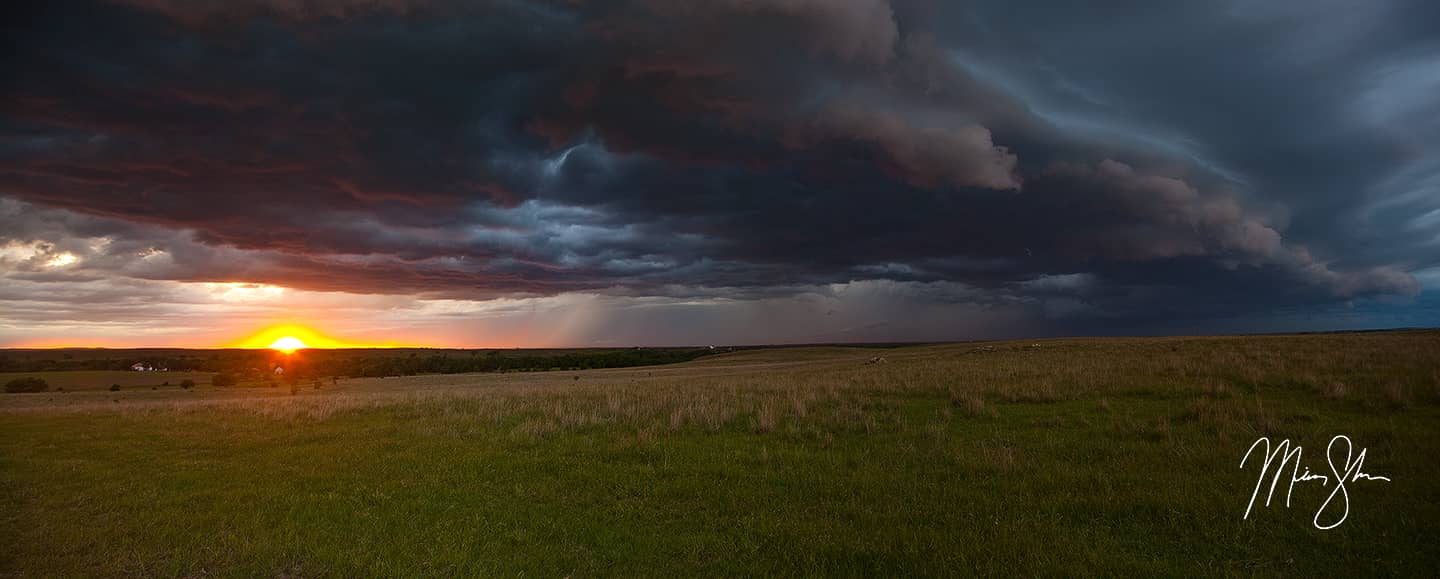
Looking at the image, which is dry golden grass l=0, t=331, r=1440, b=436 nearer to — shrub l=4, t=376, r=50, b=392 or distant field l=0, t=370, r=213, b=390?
shrub l=4, t=376, r=50, b=392

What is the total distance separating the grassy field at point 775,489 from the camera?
766 centimetres

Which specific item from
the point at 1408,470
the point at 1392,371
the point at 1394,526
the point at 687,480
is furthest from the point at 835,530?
the point at 1392,371

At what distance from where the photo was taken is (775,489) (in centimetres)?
1068
